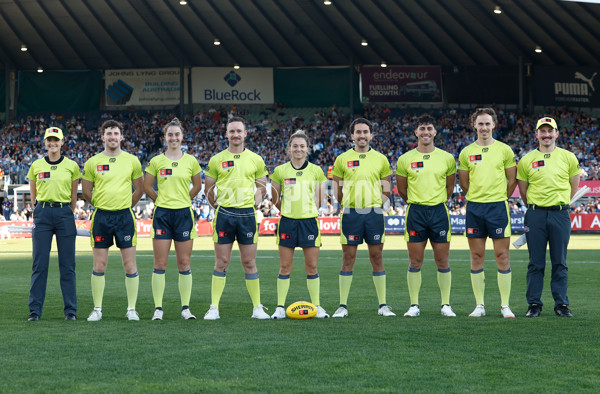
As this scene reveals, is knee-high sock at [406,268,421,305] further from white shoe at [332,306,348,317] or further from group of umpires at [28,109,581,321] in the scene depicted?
white shoe at [332,306,348,317]

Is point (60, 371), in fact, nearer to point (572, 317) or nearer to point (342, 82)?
point (572, 317)

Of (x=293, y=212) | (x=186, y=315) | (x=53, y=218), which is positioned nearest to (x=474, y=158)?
(x=293, y=212)

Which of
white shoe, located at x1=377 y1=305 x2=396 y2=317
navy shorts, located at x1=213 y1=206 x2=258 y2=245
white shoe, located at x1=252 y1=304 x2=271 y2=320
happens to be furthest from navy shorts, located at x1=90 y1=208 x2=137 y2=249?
white shoe, located at x1=377 y1=305 x2=396 y2=317

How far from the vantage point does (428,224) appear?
851 centimetres

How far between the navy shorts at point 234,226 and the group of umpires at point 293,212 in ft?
0.04

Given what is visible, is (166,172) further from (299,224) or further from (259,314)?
(259,314)

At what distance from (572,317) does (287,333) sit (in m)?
3.25

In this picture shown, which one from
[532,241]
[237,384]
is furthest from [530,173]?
[237,384]

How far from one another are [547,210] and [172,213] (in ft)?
13.8

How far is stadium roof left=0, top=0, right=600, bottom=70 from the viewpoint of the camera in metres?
39.7

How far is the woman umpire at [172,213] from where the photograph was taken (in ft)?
27.7

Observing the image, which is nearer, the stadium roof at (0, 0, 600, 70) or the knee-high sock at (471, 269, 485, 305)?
the knee-high sock at (471, 269, 485, 305)

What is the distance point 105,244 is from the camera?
334 inches

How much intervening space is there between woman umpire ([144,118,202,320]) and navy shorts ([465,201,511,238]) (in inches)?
123
